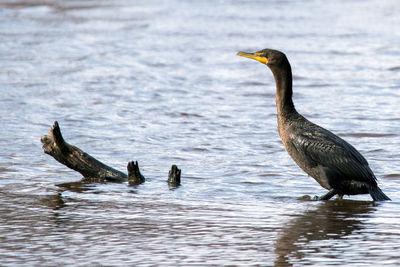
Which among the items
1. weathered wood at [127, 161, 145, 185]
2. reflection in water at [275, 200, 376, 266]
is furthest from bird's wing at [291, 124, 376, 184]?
weathered wood at [127, 161, 145, 185]

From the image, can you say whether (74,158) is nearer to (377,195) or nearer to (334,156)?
(334,156)

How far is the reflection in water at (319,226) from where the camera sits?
6.26 m

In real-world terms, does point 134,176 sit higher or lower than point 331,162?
lower

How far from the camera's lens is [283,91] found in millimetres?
8648

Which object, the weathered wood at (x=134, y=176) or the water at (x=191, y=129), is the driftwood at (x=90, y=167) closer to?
the weathered wood at (x=134, y=176)

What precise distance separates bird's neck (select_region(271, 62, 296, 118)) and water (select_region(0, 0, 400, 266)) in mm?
835

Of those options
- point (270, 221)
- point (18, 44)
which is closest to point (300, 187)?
point (270, 221)

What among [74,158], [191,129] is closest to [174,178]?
[74,158]

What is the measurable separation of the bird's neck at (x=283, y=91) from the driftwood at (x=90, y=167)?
123cm

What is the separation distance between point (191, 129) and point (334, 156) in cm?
424

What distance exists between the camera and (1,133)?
11.2m

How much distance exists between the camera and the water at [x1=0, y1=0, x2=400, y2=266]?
6516mm

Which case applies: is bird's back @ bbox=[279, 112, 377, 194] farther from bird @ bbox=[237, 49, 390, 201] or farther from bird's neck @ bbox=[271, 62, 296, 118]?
bird's neck @ bbox=[271, 62, 296, 118]

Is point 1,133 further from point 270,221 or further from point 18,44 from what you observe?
point 18,44
